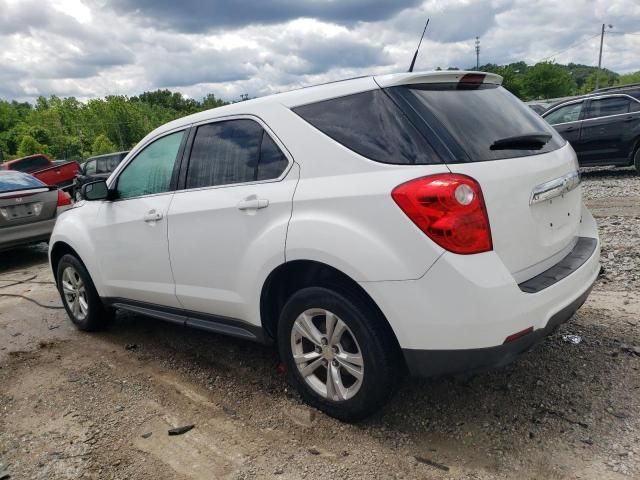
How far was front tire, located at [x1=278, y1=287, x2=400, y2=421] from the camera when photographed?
2.58 metres

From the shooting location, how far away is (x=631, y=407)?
279cm

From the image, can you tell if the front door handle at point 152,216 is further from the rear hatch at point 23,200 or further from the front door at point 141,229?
the rear hatch at point 23,200

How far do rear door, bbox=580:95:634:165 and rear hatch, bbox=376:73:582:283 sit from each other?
8444mm

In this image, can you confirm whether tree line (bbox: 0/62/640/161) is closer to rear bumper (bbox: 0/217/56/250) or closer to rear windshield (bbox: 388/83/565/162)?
rear bumper (bbox: 0/217/56/250)

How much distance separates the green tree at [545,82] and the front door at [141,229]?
303 feet

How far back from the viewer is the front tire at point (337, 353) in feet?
8.47

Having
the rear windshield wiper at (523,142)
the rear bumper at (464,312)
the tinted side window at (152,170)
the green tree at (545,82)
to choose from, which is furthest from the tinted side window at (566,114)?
the green tree at (545,82)

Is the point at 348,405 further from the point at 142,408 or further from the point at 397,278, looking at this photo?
the point at 142,408

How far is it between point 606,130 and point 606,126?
82mm

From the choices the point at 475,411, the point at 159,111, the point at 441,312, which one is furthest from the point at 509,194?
the point at 159,111

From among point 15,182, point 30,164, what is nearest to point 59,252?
point 15,182

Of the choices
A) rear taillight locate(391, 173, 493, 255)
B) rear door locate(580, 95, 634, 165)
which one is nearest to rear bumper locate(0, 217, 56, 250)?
rear taillight locate(391, 173, 493, 255)

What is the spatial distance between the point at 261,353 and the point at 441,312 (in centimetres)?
198

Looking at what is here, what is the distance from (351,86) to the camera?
9.21 ft
